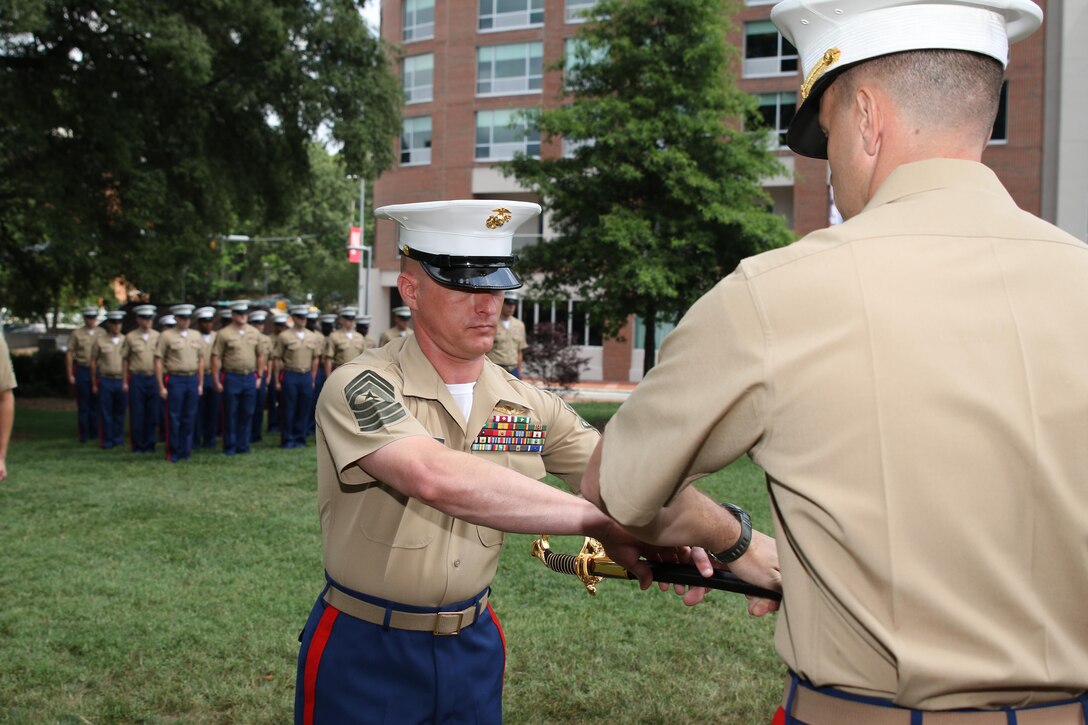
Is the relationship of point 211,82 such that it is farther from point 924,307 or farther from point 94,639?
point 924,307

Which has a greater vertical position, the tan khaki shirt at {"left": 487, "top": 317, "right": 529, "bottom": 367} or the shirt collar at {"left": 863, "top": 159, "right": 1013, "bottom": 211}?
the shirt collar at {"left": 863, "top": 159, "right": 1013, "bottom": 211}

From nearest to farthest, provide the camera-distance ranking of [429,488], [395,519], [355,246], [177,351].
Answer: [429,488], [395,519], [177,351], [355,246]

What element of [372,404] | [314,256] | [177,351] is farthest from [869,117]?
[314,256]

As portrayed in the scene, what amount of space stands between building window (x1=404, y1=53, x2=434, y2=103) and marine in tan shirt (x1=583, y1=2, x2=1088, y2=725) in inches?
1586

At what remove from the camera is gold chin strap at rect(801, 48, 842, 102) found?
5.38 feet

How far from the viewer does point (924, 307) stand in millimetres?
1433

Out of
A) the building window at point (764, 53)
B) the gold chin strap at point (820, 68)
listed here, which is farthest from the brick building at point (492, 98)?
the gold chin strap at point (820, 68)

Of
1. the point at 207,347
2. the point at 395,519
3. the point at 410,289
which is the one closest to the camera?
the point at 395,519

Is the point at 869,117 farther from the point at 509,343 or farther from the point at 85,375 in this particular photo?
the point at 85,375

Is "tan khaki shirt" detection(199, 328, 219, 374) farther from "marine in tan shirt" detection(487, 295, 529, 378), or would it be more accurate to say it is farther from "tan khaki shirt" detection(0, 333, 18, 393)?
"tan khaki shirt" detection(0, 333, 18, 393)

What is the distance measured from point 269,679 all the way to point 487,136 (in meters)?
35.7

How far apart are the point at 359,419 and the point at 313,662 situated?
0.85m

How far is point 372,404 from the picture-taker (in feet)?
8.56

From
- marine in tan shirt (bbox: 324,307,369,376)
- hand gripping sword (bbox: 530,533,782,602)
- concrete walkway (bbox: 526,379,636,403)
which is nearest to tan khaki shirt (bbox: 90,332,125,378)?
marine in tan shirt (bbox: 324,307,369,376)
